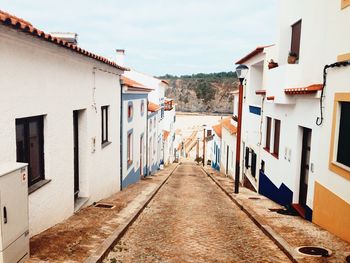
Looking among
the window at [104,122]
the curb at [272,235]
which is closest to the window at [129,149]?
the window at [104,122]

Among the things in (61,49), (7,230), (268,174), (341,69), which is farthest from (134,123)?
(7,230)

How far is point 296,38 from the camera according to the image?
1155 centimetres

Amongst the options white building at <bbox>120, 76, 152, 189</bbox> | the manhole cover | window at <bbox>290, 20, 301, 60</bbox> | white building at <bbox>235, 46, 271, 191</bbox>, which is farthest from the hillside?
the manhole cover

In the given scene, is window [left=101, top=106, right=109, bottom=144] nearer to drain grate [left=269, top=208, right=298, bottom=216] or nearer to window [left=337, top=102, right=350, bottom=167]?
drain grate [left=269, top=208, right=298, bottom=216]

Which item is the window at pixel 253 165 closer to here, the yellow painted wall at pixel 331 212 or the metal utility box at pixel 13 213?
the yellow painted wall at pixel 331 212

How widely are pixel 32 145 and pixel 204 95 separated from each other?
126745 millimetres

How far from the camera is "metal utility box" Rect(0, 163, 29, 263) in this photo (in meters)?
4.55

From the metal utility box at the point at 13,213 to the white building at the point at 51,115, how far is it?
60cm

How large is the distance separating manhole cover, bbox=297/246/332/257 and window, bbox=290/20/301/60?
22.8ft

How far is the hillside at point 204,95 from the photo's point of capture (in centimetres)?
12962

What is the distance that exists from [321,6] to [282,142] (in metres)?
4.61

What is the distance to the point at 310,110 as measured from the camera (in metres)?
9.06

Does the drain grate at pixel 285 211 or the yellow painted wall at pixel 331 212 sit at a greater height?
the yellow painted wall at pixel 331 212

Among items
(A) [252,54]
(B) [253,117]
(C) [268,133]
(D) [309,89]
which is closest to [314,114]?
(D) [309,89]
